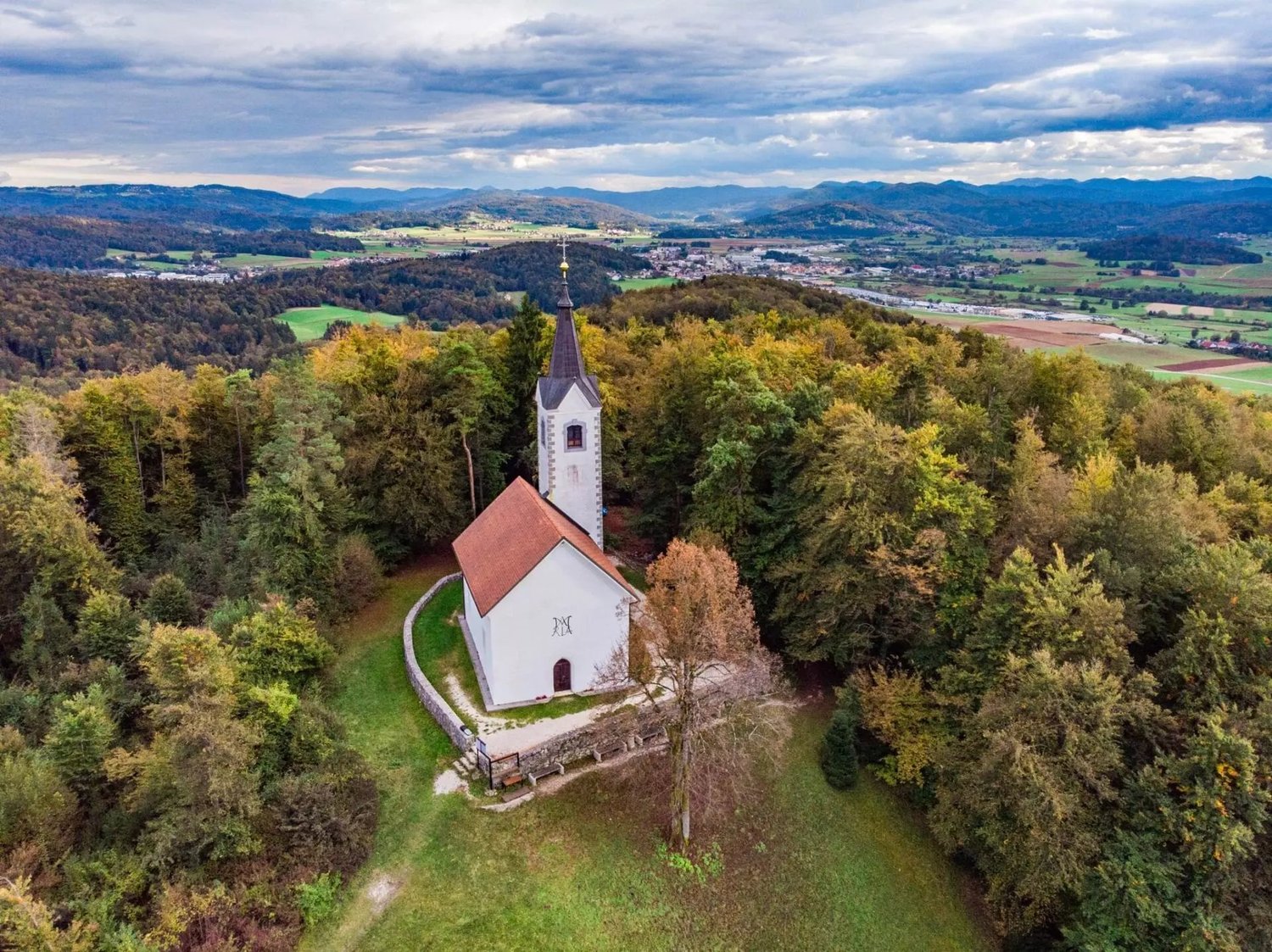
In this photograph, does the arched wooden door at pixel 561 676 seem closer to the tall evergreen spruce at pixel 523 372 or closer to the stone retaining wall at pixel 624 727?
the stone retaining wall at pixel 624 727

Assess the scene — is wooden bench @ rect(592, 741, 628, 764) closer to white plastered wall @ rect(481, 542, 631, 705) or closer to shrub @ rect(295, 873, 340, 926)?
white plastered wall @ rect(481, 542, 631, 705)

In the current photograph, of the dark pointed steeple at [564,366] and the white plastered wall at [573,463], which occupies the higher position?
the dark pointed steeple at [564,366]

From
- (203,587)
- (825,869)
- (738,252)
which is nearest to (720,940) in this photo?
(825,869)

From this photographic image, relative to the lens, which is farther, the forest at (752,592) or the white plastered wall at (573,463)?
the white plastered wall at (573,463)

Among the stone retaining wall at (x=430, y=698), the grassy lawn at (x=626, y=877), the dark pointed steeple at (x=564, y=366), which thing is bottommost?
the grassy lawn at (x=626, y=877)

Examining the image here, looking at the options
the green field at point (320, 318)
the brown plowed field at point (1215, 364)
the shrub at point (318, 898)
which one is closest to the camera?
the shrub at point (318, 898)

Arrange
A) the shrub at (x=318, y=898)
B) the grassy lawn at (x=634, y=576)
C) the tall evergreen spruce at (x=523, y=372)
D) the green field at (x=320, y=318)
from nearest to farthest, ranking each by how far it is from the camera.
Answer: the shrub at (x=318, y=898)
the grassy lawn at (x=634, y=576)
the tall evergreen spruce at (x=523, y=372)
the green field at (x=320, y=318)

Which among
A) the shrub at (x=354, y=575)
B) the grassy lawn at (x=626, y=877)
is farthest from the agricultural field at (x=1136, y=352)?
the shrub at (x=354, y=575)
